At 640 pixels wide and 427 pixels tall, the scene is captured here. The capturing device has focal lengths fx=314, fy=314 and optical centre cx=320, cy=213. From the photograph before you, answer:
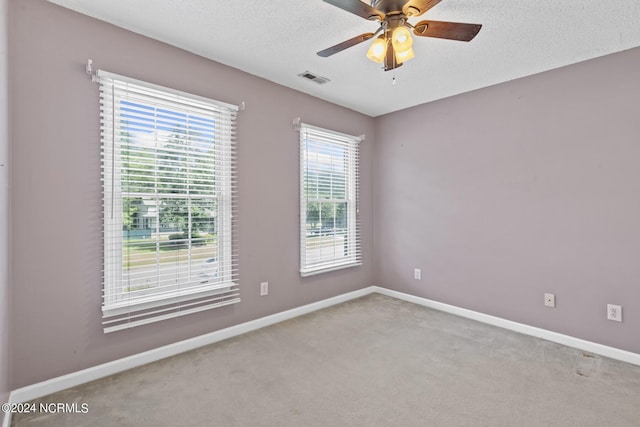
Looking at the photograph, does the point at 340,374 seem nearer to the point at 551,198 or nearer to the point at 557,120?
the point at 551,198

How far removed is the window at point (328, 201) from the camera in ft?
11.7

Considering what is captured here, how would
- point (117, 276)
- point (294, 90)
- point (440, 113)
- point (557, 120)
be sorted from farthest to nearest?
point (440, 113)
point (294, 90)
point (557, 120)
point (117, 276)

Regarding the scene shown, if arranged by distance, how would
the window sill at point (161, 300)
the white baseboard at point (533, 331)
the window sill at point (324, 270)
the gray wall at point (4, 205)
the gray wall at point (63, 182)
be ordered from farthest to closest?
the window sill at point (324, 270) → the white baseboard at point (533, 331) → the window sill at point (161, 300) → the gray wall at point (63, 182) → the gray wall at point (4, 205)

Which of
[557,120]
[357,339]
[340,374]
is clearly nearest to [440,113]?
[557,120]

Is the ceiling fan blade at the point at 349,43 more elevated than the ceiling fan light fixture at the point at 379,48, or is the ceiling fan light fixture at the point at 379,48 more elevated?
the ceiling fan blade at the point at 349,43

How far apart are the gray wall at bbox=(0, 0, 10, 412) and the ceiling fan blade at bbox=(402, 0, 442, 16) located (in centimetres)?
217

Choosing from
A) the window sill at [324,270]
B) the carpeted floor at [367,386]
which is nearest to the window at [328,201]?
the window sill at [324,270]

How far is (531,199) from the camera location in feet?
9.91

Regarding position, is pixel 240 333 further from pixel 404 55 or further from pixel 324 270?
pixel 404 55

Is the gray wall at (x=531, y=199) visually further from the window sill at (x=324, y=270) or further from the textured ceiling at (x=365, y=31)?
the window sill at (x=324, y=270)

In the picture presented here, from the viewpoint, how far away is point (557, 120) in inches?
113

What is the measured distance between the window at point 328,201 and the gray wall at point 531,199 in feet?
1.92

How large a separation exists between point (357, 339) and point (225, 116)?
237cm

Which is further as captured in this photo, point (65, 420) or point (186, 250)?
point (186, 250)
